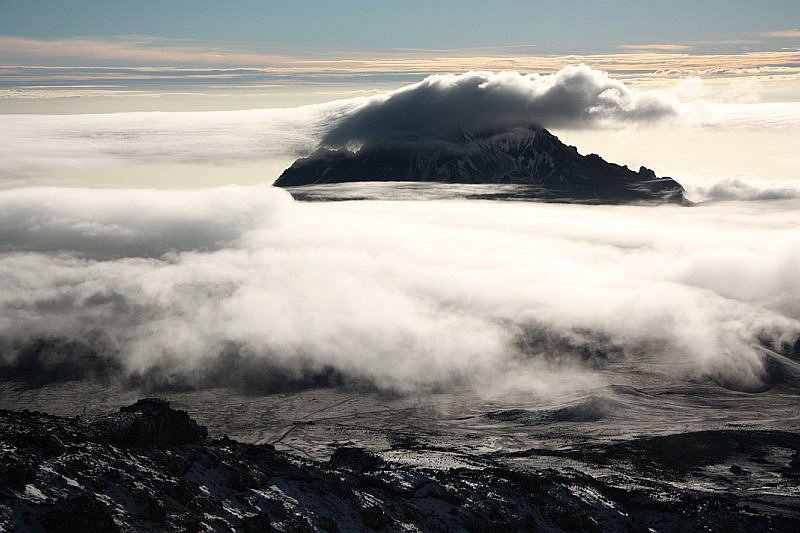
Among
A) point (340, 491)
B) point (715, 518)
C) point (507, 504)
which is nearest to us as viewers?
point (340, 491)

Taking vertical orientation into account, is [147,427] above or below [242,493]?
above

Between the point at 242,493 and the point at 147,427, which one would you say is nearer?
the point at 242,493

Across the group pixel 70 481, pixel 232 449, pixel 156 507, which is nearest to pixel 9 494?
pixel 70 481

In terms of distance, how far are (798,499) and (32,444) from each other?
6805 inches

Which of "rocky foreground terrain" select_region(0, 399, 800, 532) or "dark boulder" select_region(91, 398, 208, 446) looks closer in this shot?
"rocky foreground terrain" select_region(0, 399, 800, 532)

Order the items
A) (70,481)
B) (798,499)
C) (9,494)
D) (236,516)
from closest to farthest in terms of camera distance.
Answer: (9,494) → (70,481) → (236,516) → (798,499)

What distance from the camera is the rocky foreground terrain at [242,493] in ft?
281

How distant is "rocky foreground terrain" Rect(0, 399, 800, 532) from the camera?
281ft

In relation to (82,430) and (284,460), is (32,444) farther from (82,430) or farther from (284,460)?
(284,460)

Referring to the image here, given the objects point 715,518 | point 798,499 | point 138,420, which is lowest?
point 798,499

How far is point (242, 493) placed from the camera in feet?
343

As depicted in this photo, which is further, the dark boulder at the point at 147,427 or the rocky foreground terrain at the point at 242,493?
the dark boulder at the point at 147,427

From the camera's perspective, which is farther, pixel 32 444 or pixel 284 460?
pixel 284 460

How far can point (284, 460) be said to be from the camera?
122m
